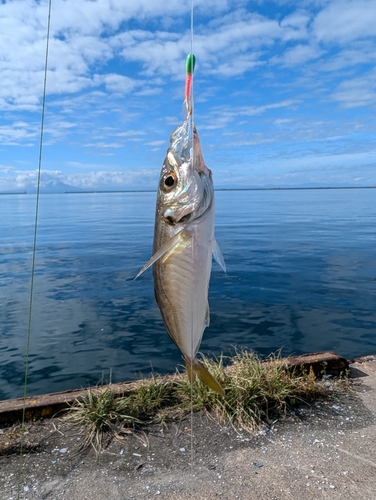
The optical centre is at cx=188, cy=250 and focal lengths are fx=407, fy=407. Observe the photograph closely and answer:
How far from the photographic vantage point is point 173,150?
252cm

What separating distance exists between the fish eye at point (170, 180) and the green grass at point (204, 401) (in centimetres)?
286

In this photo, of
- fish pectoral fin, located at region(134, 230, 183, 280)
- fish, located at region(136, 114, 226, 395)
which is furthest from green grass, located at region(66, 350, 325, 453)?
fish pectoral fin, located at region(134, 230, 183, 280)

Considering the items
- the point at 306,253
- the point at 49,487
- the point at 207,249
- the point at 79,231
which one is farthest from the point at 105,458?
the point at 79,231

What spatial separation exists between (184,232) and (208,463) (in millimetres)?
2884

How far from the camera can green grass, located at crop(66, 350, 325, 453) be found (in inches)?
189

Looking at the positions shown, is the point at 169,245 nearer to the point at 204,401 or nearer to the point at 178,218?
the point at 178,218

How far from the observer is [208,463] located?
4191mm

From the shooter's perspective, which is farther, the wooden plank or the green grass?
the wooden plank

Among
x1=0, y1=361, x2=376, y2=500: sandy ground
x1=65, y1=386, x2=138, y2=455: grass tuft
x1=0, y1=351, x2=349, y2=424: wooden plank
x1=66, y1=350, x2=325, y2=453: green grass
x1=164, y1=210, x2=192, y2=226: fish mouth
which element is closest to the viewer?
x1=164, y1=210, x2=192, y2=226: fish mouth

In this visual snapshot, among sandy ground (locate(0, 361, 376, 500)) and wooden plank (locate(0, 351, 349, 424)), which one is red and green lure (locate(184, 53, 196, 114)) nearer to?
sandy ground (locate(0, 361, 376, 500))

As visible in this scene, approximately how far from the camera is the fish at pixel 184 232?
246cm

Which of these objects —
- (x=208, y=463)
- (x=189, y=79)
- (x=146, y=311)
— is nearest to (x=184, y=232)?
(x=189, y=79)

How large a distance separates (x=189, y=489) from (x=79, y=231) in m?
28.2

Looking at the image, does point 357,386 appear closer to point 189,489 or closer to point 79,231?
point 189,489
